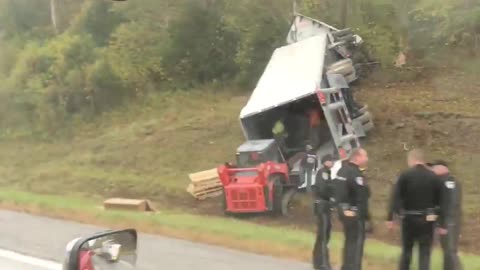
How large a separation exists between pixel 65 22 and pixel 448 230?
3603 centimetres

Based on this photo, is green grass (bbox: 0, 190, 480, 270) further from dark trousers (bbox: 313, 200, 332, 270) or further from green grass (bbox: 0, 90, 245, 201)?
green grass (bbox: 0, 90, 245, 201)

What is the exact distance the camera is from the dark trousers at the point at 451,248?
27.3 ft

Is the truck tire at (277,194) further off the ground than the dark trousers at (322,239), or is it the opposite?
the dark trousers at (322,239)

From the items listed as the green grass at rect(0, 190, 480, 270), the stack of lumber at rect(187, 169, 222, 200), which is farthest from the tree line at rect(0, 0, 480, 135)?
the green grass at rect(0, 190, 480, 270)

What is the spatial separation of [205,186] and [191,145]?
214 inches

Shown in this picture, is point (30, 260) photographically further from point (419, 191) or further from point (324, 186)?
point (419, 191)

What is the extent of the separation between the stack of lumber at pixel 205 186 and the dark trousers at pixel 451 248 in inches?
420

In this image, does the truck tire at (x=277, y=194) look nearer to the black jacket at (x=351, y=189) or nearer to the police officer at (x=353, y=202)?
the police officer at (x=353, y=202)

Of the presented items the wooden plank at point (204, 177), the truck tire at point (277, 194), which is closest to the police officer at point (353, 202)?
the truck tire at point (277, 194)

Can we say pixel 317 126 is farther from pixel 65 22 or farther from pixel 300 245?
pixel 65 22

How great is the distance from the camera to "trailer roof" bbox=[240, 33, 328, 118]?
17.7 metres

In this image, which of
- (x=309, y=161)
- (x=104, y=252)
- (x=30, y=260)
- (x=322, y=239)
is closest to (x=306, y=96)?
(x=309, y=161)

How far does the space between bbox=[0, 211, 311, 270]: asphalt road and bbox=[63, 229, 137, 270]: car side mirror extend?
5.69 meters

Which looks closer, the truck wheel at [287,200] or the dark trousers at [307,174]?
the truck wheel at [287,200]
